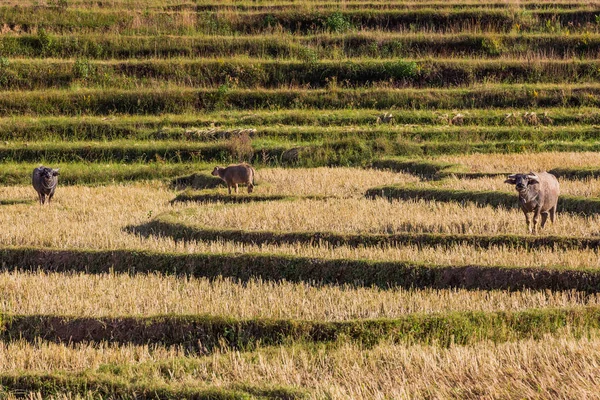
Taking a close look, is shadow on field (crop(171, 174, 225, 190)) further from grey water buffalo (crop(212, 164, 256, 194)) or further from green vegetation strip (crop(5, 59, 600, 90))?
green vegetation strip (crop(5, 59, 600, 90))

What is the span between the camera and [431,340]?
8227mm

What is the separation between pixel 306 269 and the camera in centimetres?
1075

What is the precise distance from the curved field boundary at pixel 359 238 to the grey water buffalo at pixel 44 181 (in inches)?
137

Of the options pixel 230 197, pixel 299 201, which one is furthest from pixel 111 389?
pixel 230 197

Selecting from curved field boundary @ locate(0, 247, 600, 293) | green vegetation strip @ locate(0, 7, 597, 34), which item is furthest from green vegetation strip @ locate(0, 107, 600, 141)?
curved field boundary @ locate(0, 247, 600, 293)

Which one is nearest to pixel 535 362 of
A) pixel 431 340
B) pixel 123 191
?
pixel 431 340

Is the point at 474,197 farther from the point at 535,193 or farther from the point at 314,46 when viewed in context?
the point at 314,46

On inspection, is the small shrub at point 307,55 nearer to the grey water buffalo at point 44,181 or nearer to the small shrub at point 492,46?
the small shrub at point 492,46

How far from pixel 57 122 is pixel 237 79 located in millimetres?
5690

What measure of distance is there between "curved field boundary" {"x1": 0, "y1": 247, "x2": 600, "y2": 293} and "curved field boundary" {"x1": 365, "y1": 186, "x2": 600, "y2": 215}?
401 cm

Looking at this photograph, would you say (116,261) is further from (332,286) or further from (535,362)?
(535,362)

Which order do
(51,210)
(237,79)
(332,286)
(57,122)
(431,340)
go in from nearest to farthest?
1. (431,340)
2. (332,286)
3. (51,210)
4. (57,122)
5. (237,79)

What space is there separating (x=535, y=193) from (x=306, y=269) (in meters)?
3.47

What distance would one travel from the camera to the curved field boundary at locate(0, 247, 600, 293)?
32.4 feet
